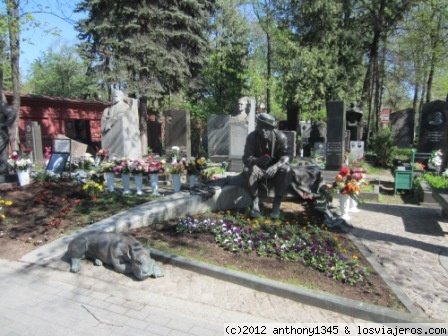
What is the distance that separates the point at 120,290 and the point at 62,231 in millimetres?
2466

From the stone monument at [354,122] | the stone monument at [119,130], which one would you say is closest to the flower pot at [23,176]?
the stone monument at [119,130]

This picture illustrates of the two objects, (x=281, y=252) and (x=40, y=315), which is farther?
(x=281, y=252)

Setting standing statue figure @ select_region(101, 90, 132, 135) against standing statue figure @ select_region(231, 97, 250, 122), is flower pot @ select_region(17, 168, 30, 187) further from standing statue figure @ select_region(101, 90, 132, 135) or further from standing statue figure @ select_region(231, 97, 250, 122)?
standing statue figure @ select_region(231, 97, 250, 122)

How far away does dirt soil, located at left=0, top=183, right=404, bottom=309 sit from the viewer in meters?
4.02

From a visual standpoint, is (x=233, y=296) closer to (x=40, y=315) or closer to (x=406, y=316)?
(x=406, y=316)

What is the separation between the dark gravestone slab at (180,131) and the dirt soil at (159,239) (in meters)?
8.93

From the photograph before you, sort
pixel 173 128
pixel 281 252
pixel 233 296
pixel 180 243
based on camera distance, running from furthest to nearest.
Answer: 1. pixel 173 128
2. pixel 180 243
3. pixel 281 252
4. pixel 233 296

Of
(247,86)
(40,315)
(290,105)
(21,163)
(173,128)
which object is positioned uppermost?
(247,86)

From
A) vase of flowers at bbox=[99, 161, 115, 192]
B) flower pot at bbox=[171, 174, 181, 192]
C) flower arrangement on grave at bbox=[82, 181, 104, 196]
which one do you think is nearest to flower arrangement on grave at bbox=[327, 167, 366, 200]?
flower pot at bbox=[171, 174, 181, 192]

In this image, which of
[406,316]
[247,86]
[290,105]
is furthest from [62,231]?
[247,86]

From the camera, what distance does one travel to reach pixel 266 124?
6.51 metres

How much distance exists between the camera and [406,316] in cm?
340

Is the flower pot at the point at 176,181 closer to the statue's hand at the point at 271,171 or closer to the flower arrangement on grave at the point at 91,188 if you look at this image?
the flower arrangement on grave at the point at 91,188

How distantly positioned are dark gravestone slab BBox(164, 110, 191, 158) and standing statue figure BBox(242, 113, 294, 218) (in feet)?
34.0
